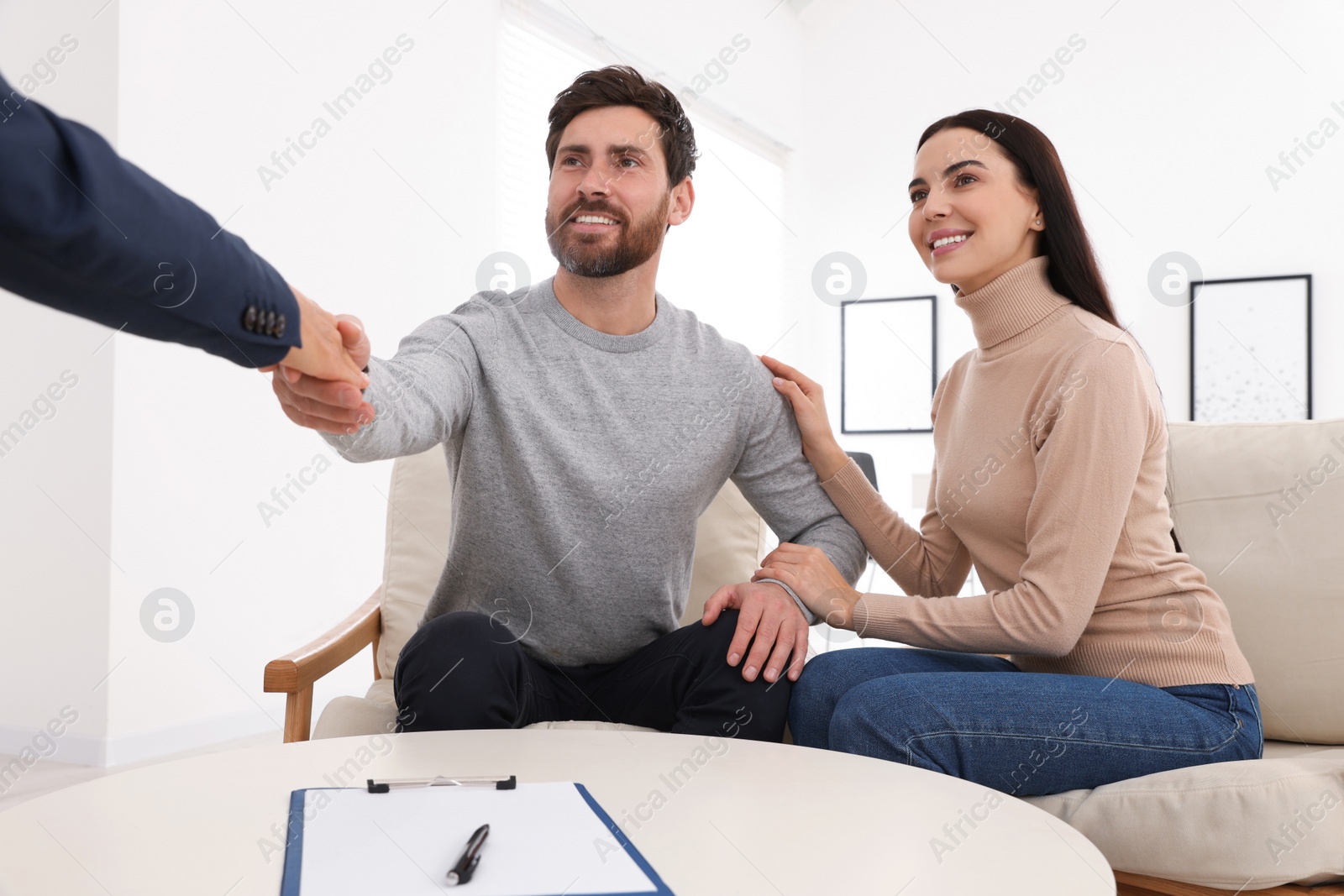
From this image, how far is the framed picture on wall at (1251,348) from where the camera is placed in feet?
15.3

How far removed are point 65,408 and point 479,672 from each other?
6.04 feet

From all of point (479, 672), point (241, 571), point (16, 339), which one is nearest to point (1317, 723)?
point (479, 672)

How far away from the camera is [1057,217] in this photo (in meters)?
1.55

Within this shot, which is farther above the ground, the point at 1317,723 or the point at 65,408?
the point at 65,408

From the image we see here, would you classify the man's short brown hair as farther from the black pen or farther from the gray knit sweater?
the black pen

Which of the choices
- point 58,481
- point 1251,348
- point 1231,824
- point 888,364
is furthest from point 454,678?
point 888,364

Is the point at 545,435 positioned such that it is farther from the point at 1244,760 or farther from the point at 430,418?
the point at 1244,760

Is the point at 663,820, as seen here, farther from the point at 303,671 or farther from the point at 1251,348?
the point at 1251,348

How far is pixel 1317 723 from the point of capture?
1518mm

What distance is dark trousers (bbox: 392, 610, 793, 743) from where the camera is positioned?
1371 millimetres

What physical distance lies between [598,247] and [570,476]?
0.40m

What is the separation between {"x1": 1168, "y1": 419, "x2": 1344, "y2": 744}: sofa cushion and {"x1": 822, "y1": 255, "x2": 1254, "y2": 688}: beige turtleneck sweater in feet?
0.71

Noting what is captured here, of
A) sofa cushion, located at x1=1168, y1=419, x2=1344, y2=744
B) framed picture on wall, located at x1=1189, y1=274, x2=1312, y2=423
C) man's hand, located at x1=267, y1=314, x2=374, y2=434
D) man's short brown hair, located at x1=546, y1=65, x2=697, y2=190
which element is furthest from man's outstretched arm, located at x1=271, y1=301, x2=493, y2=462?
framed picture on wall, located at x1=1189, y1=274, x2=1312, y2=423

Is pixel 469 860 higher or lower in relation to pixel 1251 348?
lower
